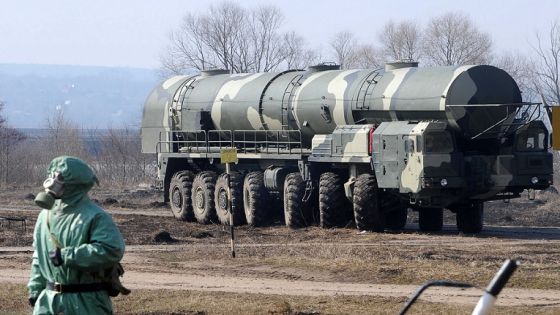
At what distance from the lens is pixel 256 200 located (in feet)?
109

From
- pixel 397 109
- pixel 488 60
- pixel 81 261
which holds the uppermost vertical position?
pixel 488 60

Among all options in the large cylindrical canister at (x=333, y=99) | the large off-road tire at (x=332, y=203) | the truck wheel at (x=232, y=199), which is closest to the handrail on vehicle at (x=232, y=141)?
the large cylindrical canister at (x=333, y=99)

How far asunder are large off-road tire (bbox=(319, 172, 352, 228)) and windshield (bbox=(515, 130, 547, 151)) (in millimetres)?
4355

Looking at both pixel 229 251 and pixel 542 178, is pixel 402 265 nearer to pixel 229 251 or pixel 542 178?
pixel 229 251

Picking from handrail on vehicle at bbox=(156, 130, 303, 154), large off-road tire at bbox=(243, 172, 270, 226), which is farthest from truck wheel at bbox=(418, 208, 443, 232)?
large off-road tire at bbox=(243, 172, 270, 226)

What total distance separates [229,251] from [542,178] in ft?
24.8

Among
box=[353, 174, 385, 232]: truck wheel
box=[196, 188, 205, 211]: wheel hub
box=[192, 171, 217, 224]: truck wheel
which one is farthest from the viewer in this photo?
box=[196, 188, 205, 211]: wheel hub

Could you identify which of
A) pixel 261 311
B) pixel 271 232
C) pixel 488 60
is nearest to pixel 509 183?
pixel 271 232

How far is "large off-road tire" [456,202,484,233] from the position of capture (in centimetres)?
2966

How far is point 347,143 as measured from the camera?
3038 cm

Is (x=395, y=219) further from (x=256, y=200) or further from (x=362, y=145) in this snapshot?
(x=256, y=200)

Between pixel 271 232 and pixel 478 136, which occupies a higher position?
pixel 478 136

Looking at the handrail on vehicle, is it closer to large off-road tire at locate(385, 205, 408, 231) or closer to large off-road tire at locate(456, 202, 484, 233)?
large off-road tire at locate(385, 205, 408, 231)

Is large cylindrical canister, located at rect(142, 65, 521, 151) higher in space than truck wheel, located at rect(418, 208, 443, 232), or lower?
higher
